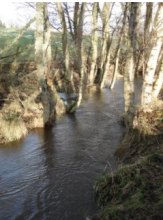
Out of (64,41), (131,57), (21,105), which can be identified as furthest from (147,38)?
(64,41)

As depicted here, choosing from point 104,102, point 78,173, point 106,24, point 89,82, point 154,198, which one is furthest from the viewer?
point 89,82

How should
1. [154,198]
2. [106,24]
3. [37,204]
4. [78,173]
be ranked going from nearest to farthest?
[154,198] → [37,204] → [78,173] → [106,24]

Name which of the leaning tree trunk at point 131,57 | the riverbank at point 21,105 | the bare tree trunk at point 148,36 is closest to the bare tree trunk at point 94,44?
the bare tree trunk at point 148,36

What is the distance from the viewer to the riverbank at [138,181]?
4.66 meters

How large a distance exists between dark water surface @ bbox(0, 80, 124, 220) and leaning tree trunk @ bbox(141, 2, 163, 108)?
2.35 meters

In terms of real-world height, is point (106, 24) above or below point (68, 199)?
above

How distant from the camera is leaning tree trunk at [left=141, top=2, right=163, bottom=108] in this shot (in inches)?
321

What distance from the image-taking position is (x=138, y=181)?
18.5ft

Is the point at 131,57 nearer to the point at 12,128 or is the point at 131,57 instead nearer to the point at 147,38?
the point at 147,38

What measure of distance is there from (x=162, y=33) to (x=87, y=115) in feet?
24.5

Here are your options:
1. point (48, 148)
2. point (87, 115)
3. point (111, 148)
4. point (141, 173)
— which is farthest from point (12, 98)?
point (141, 173)

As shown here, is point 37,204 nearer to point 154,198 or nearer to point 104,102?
point 154,198

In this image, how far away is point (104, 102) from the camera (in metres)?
17.8

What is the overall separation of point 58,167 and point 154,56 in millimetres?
4861
